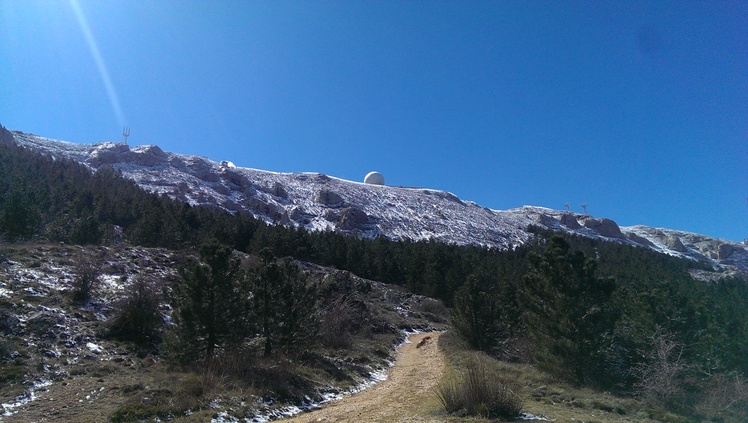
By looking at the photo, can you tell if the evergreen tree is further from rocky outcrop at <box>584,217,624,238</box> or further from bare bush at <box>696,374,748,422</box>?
rocky outcrop at <box>584,217,624,238</box>

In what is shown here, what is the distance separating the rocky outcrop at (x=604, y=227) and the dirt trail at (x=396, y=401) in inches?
5779

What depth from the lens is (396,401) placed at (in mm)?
14844

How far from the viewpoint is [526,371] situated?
2008 centimetres

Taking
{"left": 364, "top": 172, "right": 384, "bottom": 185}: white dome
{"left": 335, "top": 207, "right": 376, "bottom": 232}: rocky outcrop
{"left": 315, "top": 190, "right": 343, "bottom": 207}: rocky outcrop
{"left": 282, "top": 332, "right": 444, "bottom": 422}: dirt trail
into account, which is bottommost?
{"left": 282, "top": 332, "right": 444, "bottom": 422}: dirt trail

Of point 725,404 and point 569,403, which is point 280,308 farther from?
point 725,404

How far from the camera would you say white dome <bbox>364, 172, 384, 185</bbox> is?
155 metres

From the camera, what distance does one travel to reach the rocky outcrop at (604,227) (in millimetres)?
151250

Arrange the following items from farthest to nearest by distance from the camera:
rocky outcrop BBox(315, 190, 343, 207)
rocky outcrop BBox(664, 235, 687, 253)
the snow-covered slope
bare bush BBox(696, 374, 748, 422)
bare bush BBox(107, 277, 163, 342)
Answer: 1. rocky outcrop BBox(664, 235, 687, 253)
2. rocky outcrop BBox(315, 190, 343, 207)
3. the snow-covered slope
4. bare bush BBox(107, 277, 163, 342)
5. bare bush BBox(696, 374, 748, 422)

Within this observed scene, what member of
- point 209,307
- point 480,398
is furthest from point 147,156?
point 480,398

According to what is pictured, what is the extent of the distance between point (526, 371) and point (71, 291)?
22063 mm

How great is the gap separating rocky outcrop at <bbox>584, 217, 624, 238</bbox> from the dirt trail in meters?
147

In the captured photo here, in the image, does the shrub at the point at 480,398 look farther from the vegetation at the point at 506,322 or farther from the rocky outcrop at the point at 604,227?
the rocky outcrop at the point at 604,227

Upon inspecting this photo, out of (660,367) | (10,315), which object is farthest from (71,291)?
(660,367)

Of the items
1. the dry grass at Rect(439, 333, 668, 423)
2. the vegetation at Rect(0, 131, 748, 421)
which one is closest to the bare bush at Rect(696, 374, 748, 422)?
the vegetation at Rect(0, 131, 748, 421)
